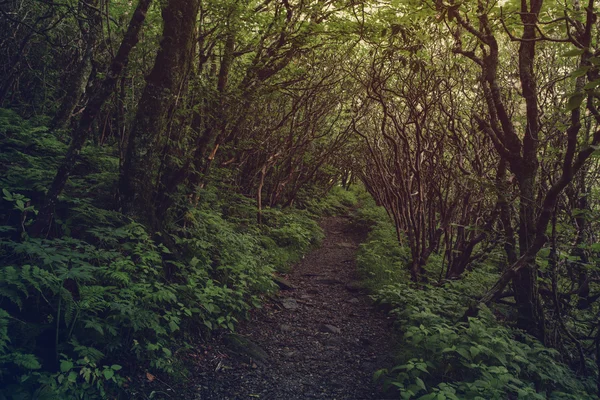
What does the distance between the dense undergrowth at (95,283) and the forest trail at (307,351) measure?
37 cm

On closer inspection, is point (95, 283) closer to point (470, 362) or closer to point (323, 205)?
point (470, 362)

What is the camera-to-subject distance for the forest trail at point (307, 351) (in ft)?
13.2

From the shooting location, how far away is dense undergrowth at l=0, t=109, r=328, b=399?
9.18ft

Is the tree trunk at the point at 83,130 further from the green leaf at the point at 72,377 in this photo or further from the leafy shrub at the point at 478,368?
the leafy shrub at the point at 478,368

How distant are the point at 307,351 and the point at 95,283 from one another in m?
2.72

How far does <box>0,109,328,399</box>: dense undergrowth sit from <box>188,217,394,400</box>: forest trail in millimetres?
369

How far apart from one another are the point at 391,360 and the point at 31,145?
18.6 ft

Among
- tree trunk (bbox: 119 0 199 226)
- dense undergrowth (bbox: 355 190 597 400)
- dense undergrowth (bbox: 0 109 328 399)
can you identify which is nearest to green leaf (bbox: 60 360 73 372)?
dense undergrowth (bbox: 0 109 328 399)

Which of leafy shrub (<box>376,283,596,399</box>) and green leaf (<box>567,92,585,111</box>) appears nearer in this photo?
green leaf (<box>567,92,585,111</box>)

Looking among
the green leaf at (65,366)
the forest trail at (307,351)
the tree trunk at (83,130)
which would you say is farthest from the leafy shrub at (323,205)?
the green leaf at (65,366)

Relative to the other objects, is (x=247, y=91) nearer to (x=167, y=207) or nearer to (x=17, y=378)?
(x=167, y=207)

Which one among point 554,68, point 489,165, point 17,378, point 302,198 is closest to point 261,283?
point 17,378

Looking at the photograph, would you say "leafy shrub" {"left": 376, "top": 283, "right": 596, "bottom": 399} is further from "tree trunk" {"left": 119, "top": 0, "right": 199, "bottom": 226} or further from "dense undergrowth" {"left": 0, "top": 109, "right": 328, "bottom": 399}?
"tree trunk" {"left": 119, "top": 0, "right": 199, "bottom": 226}

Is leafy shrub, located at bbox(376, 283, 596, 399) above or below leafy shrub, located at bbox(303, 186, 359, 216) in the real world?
below
